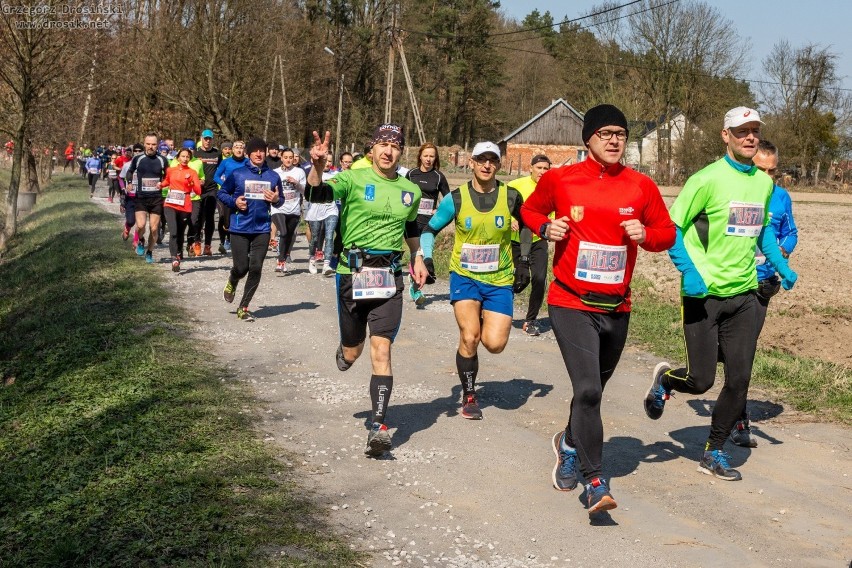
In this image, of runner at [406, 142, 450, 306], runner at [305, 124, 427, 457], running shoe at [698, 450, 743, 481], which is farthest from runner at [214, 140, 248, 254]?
running shoe at [698, 450, 743, 481]

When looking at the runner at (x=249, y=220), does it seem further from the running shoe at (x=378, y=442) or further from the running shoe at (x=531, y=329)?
the running shoe at (x=378, y=442)

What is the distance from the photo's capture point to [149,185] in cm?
1645

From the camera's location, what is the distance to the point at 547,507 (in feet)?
18.6

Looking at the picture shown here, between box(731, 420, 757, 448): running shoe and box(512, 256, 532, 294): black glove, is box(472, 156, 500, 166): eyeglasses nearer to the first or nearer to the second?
box(512, 256, 532, 294): black glove

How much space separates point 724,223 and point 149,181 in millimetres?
12149

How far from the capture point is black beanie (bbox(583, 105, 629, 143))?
5578 mm

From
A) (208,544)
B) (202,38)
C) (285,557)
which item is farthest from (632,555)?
(202,38)

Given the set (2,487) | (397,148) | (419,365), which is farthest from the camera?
(419,365)

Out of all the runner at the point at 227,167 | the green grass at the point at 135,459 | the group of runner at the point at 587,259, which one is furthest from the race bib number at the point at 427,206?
the group of runner at the point at 587,259

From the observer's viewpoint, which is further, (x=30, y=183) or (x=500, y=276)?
(x=30, y=183)

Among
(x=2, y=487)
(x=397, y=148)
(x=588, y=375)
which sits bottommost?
(x=2, y=487)

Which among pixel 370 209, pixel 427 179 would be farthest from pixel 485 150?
pixel 427 179

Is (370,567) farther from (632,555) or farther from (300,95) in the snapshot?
(300,95)

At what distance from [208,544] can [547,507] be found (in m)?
1.96
